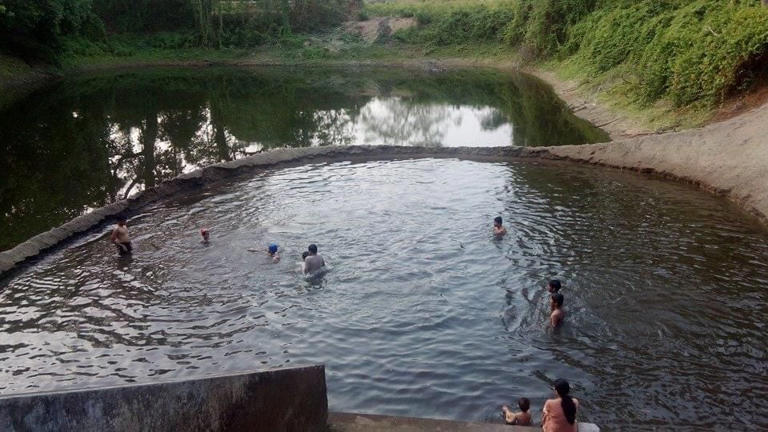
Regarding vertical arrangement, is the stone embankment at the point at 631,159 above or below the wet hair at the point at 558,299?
above

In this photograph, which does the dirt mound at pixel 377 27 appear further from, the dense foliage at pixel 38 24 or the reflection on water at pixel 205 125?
the dense foliage at pixel 38 24

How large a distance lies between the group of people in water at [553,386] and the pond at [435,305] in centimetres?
27

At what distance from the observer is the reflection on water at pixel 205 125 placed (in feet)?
71.9

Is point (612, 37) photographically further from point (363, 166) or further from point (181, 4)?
point (181, 4)

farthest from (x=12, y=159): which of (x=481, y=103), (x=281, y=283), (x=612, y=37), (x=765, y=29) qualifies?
(x=612, y=37)

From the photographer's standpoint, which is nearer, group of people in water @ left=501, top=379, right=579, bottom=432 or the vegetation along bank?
group of people in water @ left=501, top=379, right=579, bottom=432

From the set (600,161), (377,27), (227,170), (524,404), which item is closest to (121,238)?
(227,170)

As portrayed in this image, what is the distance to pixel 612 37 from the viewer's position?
35188 mm

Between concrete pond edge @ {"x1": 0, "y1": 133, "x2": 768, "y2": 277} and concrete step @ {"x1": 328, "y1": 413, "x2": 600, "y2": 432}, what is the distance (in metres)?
10.1

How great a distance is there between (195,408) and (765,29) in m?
23.1

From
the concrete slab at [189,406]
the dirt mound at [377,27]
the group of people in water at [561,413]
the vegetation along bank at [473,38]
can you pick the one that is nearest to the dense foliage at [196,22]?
the vegetation along bank at [473,38]

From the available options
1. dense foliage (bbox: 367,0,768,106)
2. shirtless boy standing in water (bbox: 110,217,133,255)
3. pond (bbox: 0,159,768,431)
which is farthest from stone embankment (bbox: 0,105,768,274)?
dense foliage (bbox: 367,0,768,106)

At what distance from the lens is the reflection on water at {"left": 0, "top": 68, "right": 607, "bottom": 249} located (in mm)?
21922

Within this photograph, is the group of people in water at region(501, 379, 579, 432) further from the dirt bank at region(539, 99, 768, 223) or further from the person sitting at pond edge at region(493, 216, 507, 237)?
the dirt bank at region(539, 99, 768, 223)
